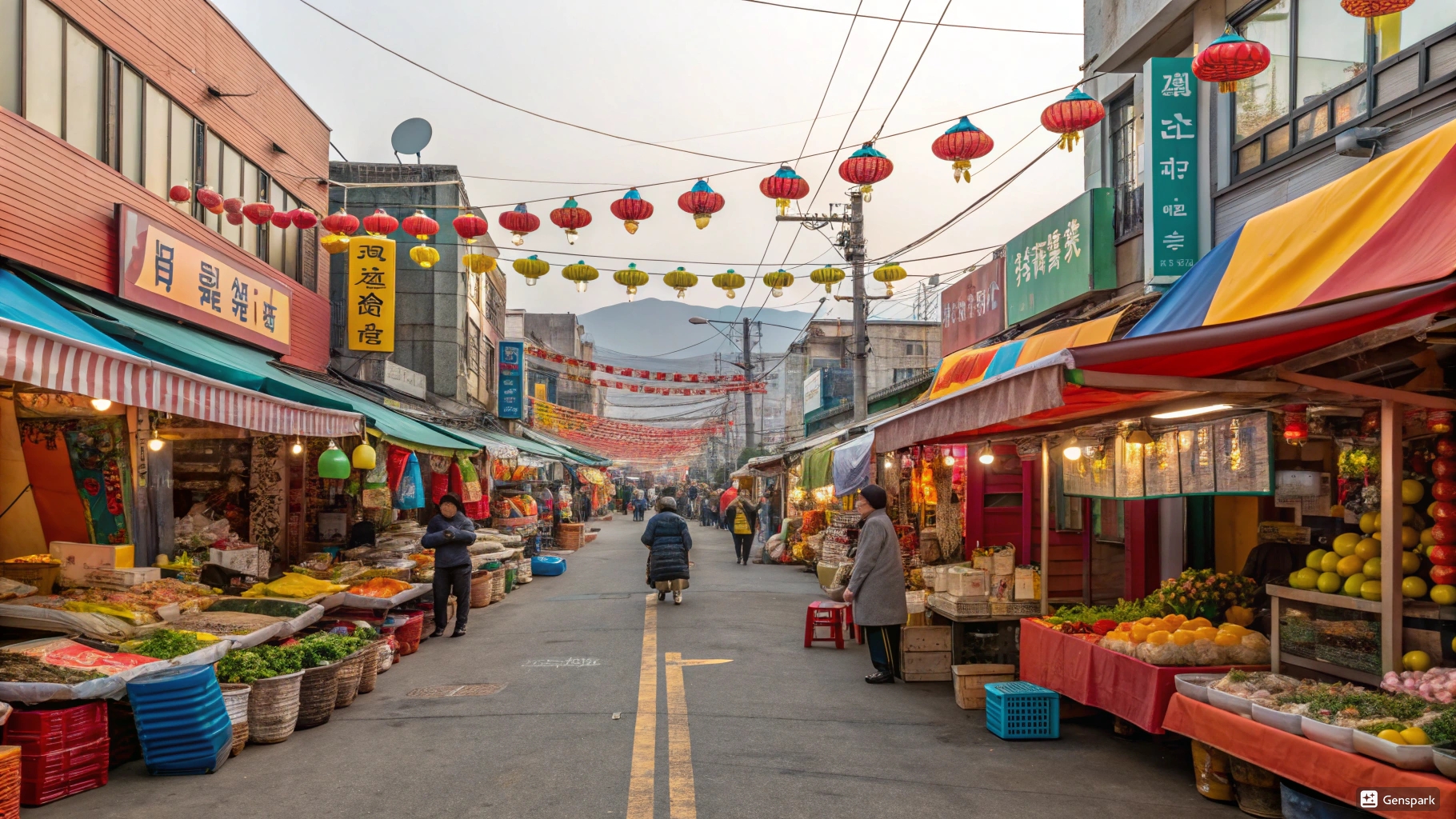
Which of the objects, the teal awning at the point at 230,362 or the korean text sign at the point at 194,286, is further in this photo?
the korean text sign at the point at 194,286

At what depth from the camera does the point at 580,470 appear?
40250mm

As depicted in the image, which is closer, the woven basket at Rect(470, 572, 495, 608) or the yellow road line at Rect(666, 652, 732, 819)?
the yellow road line at Rect(666, 652, 732, 819)

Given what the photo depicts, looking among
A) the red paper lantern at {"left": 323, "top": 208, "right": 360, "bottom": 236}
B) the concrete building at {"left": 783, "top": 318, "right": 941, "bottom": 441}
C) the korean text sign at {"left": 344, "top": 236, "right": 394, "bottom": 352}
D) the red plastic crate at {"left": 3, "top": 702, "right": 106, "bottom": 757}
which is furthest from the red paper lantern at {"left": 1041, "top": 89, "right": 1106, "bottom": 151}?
the concrete building at {"left": 783, "top": 318, "right": 941, "bottom": 441}

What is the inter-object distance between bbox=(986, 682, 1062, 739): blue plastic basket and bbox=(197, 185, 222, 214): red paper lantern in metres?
12.6

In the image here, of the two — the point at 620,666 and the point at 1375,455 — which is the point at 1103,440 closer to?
the point at 1375,455

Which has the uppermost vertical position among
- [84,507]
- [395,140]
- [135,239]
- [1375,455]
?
[395,140]

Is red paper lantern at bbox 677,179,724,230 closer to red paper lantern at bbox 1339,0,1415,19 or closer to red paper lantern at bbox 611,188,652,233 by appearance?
red paper lantern at bbox 611,188,652,233

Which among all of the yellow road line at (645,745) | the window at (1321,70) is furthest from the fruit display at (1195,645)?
the window at (1321,70)

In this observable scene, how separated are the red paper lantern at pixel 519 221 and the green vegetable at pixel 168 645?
25.0ft

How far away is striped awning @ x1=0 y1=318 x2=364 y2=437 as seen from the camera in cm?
581

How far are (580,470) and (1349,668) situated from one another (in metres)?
35.6

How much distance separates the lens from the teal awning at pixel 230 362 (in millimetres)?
9289

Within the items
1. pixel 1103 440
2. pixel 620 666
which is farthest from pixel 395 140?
pixel 1103 440

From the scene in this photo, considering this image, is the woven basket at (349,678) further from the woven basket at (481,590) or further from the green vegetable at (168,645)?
the woven basket at (481,590)
